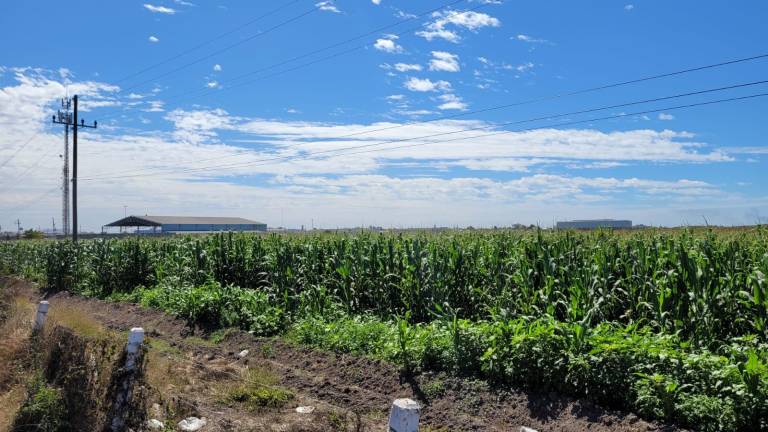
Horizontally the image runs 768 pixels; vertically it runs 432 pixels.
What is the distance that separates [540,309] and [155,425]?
607 cm

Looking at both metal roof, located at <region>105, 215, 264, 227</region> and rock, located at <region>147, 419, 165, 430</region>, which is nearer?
rock, located at <region>147, 419, 165, 430</region>

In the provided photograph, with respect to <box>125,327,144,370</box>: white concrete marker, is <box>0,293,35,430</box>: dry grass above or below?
below

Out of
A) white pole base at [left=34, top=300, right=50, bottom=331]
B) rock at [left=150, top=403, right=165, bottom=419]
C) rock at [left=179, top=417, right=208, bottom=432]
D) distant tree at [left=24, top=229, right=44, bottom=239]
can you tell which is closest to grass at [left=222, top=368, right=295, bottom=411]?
rock at [left=179, top=417, right=208, bottom=432]

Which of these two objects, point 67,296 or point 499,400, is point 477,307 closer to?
point 499,400

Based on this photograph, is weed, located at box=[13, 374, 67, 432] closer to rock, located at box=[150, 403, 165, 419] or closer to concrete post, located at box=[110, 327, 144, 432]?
concrete post, located at box=[110, 327, 144, 432]

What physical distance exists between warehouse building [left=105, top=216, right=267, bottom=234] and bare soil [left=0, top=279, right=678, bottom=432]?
2300 inches

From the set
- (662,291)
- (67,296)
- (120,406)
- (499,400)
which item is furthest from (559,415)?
(67,296)

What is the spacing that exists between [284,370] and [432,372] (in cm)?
266

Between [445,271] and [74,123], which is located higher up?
[74,123]

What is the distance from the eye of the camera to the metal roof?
64562 mm

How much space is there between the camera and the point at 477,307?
1034 centimetres

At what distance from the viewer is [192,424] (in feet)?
19.9

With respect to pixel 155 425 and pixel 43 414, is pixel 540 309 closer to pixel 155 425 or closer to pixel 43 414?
pixel 155 425

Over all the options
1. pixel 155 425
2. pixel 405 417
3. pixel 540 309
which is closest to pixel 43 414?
pixel 155 425
